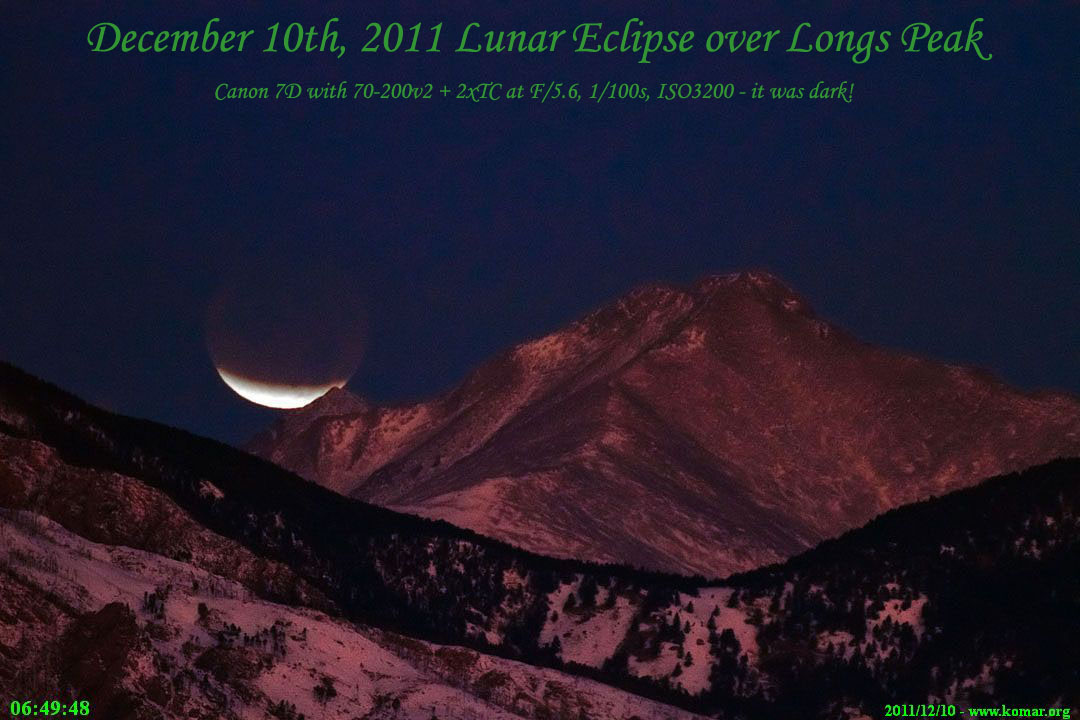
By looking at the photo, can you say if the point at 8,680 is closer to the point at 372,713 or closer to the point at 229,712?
the point at 229,712

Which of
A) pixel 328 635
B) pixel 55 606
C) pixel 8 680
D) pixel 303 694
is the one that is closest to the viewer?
pixel 8 680

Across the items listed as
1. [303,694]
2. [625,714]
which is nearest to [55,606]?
[303,694]

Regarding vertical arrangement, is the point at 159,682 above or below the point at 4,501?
below

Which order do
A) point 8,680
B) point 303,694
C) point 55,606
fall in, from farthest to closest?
point 303,694, point 55,606, point 8,680

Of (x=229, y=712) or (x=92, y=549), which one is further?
(x=92, y=549)

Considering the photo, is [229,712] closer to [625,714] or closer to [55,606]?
[55,606]

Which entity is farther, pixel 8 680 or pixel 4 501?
pixel 4 501

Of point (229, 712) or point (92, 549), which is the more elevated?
point (92, 549)

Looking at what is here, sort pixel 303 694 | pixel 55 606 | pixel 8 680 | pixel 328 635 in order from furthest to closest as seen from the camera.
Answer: pixel 328 635 < pixel 303 694 < pixel 55 606 < pixel 8 680

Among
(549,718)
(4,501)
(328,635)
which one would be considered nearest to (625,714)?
(549,718)
